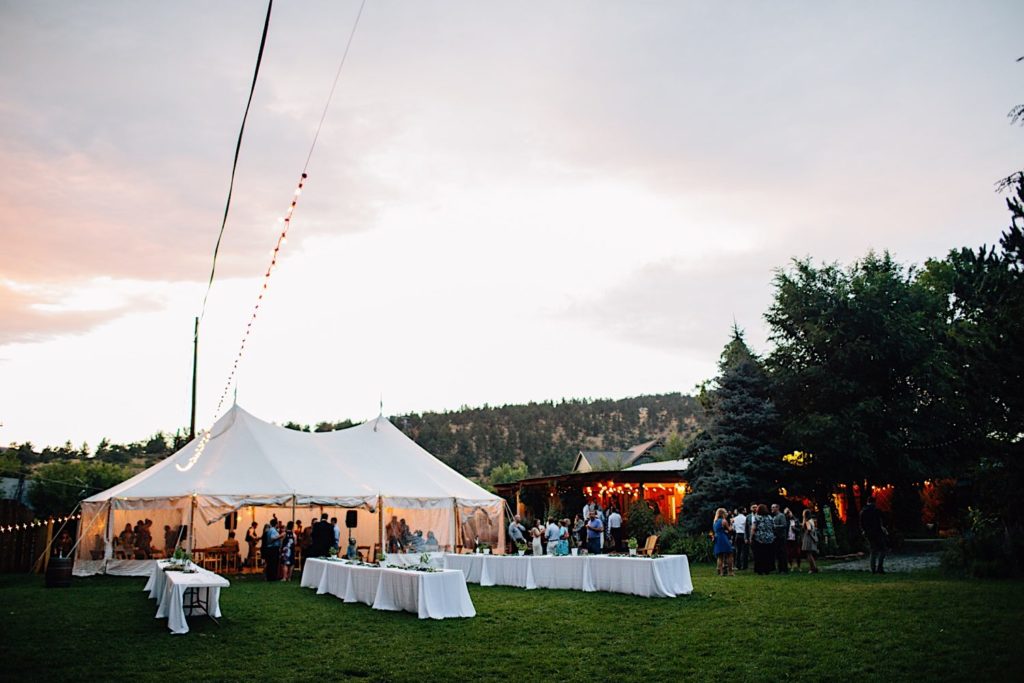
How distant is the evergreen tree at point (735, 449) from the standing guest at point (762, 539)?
5853 mm

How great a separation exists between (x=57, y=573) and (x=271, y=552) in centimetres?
414

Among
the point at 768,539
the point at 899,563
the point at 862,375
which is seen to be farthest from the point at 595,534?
the point at 862,375

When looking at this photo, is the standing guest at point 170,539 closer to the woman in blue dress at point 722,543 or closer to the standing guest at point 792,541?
the woman in blue dress at point 722,543

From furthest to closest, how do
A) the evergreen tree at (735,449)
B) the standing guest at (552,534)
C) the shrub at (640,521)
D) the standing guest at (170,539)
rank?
1. the shrub at (640,521)
2. the evergreen tree at (735,449)
3. the standing guest at (170,539)
4. the standing guest at (552,534)

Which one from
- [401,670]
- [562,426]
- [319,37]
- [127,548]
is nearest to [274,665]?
[401,670]

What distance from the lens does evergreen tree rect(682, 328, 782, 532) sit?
22.4 meters

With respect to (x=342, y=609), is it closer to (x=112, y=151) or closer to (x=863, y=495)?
(x=112, y=151)

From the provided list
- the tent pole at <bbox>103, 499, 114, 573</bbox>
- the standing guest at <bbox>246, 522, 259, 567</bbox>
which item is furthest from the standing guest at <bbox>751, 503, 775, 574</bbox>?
the tent pole at <bbox>103, 499, 114, 573</bbox>

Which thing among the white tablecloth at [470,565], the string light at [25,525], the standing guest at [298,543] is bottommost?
the white tablecloth at [470,565]

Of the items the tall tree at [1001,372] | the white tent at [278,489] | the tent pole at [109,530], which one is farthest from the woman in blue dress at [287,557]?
the tall tree at [1001,372]

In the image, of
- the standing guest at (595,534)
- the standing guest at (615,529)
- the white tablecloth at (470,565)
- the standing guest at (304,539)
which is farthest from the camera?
the standing guest at (615,529)

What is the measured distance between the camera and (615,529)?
21.5 meters

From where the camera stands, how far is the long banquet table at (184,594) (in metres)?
10.2

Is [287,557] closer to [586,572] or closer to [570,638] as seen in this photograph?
[586,572]
